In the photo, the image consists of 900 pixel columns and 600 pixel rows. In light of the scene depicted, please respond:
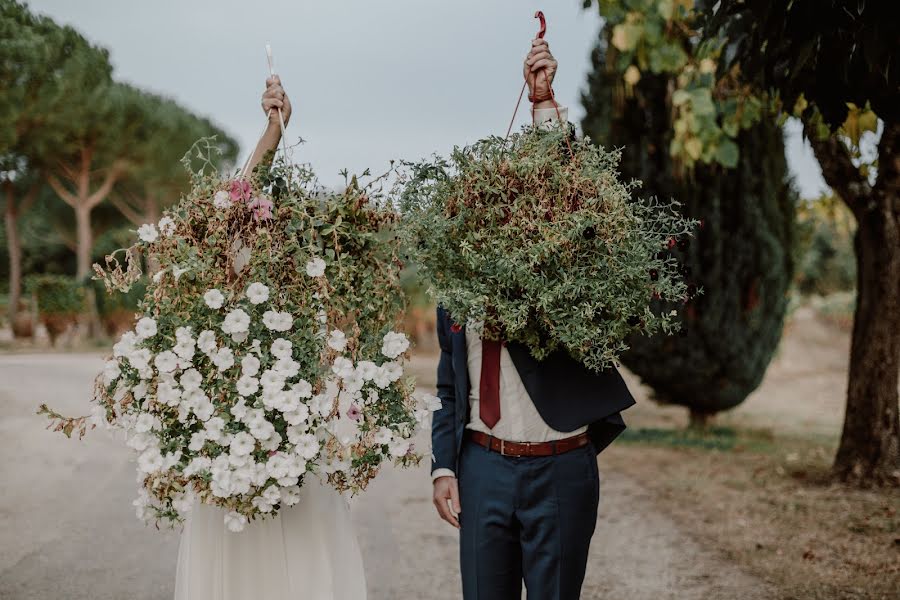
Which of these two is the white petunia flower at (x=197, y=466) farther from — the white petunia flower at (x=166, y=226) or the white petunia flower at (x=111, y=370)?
the white petunia flower at (x=166, y=226)

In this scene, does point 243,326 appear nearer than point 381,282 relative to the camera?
Yes

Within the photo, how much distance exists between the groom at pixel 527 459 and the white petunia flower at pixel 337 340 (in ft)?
1.27

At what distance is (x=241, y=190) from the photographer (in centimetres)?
231

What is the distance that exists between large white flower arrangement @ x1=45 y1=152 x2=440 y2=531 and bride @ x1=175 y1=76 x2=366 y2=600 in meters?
0.34

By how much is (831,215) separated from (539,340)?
27.1 feet

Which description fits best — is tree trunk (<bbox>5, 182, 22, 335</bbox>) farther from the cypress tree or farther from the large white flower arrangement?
the cypress tree

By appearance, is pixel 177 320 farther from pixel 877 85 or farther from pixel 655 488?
pixel 655 488

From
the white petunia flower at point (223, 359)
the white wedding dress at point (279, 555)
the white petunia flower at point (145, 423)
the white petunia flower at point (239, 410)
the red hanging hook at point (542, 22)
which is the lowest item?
the white wedding dress at point (279, 555)

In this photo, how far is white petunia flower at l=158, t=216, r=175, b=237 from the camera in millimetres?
2305

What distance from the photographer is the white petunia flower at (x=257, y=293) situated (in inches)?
85.5

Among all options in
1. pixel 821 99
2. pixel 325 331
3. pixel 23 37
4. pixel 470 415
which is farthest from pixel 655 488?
pixel 23 37

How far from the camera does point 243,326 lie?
7.07 ft

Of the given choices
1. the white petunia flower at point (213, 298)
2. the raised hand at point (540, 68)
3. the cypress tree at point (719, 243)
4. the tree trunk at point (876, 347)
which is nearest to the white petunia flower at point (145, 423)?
the white petunia flower at point (213, 298)

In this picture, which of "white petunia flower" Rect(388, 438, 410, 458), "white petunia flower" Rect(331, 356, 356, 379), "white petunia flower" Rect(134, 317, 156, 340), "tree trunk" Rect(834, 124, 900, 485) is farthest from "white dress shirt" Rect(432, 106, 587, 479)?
"tree trunk" Rect(834, 124, 900, 485)
